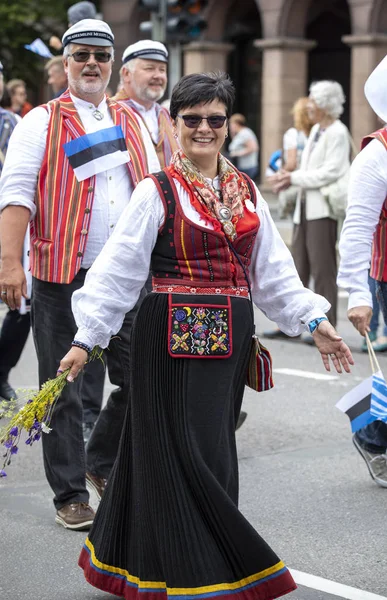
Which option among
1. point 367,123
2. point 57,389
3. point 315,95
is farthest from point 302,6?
point 57,389

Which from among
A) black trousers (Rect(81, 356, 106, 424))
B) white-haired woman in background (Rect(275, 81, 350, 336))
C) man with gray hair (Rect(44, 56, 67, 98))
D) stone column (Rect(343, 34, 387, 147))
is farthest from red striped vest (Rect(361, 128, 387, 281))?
stone column (Rect(343, 34, 387, 147))

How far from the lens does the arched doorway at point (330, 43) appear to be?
2870cm

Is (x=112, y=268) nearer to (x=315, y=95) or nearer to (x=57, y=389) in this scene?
(x=57, y=389)

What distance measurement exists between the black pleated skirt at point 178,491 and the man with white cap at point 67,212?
1002 mm

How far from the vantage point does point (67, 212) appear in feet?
18.0

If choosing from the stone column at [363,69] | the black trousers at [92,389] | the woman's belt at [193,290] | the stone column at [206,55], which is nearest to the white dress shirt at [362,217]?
the woman's belt at [193,290]

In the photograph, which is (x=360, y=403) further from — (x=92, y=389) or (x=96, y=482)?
(x=92, y=389)

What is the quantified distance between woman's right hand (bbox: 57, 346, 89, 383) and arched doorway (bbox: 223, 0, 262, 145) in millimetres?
25981

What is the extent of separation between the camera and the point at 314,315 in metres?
4.46

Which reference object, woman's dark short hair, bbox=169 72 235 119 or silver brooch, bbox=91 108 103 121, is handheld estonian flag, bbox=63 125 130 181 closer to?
silver brooch, bbox=91 108 103 121

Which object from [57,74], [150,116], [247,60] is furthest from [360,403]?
[247,60]

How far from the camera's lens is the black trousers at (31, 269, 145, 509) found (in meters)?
5.44

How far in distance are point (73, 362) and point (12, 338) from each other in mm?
3875

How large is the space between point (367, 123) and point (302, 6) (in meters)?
3.72
